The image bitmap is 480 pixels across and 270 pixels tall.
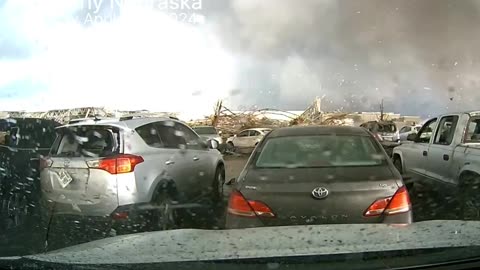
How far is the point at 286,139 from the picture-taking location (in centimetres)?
566

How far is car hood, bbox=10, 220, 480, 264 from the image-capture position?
107 inches

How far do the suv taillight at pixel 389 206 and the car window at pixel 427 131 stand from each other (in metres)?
4.16

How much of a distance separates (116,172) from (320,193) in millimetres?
2453

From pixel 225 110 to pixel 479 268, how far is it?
909 centimetres

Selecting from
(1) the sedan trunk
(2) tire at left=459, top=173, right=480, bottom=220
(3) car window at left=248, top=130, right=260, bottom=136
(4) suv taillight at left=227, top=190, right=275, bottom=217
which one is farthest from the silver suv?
(3) car window at left=248, top=130, right=260, bottom=136

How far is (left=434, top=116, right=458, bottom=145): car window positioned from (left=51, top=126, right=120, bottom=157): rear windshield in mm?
4350

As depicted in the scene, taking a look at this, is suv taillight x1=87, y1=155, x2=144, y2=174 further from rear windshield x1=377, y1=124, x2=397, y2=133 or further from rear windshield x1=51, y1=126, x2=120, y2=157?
rear windshield x1=377, y1=124, x2=397, y2=133

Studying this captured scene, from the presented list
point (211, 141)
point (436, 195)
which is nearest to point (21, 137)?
point (211, 141)

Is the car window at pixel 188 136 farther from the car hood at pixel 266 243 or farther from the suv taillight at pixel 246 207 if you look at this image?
the car hood at pixel 266 243

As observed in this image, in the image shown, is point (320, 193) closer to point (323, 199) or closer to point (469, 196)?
point (323, 199)

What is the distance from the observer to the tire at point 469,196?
6.48 meters

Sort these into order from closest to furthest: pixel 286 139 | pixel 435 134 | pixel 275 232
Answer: pixel 275 232 → pixel 286 139 → pixel 435 134

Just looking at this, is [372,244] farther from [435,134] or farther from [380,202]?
[435,134]

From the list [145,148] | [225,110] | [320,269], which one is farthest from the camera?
[225,110]
